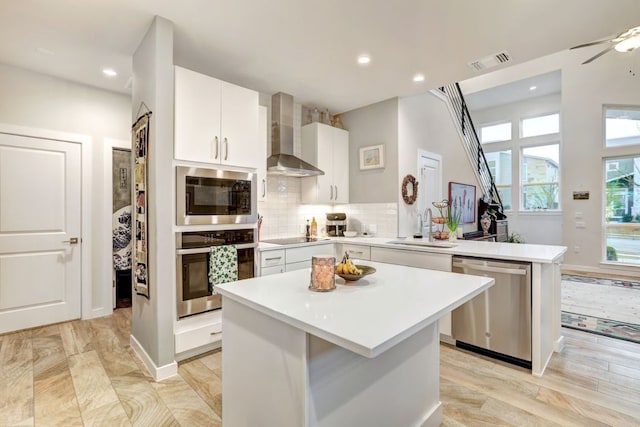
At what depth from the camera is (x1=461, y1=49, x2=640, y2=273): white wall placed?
18.9ft

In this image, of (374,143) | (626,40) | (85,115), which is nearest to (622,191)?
(626,40)

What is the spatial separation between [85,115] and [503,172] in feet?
29.7

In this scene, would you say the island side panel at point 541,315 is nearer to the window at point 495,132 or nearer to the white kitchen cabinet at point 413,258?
the white kitchen cabinet at point 413,258

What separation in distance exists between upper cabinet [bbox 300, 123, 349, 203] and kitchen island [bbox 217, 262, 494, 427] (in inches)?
101

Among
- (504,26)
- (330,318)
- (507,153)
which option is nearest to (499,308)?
(330,318)

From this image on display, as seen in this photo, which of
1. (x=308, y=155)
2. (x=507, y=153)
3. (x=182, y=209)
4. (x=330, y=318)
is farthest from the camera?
(x=507, y=153)

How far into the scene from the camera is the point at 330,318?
1.10m

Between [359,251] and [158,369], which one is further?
[359,251]

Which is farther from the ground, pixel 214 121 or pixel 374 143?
pixel 374 143

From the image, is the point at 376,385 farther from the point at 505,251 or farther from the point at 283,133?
the point at 283,133

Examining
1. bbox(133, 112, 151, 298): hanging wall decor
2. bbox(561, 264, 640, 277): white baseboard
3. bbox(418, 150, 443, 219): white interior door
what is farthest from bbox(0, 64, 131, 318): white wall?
bbox(561, 264, 640, 277): white baseboard

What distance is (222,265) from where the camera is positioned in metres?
2.78

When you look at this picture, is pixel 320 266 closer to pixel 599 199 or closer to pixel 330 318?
pixel 330 318

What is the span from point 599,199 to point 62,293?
349 inches
